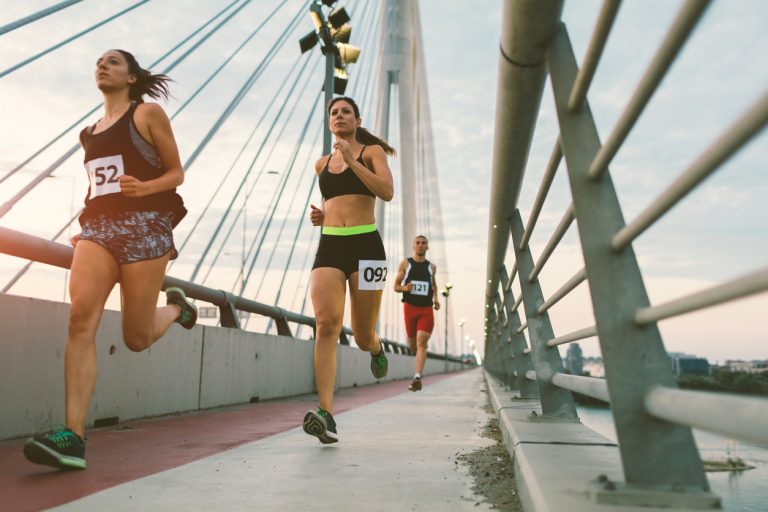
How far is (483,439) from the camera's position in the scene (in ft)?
13.1

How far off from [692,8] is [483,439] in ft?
10.2

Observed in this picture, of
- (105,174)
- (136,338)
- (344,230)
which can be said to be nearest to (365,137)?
(344,230)

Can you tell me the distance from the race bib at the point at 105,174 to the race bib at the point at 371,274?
1.43 meters

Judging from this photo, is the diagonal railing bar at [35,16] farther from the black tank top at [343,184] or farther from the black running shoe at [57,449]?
the black running shoe at [57,449]

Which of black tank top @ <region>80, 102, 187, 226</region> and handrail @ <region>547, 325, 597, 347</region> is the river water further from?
black tank top @ <region>80, 102, 187, 226</region>

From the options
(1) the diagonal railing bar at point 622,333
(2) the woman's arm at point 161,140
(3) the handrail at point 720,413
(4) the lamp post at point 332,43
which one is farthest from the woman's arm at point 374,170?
(4) the lamp post at point 332,43

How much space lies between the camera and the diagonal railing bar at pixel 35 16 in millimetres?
5910

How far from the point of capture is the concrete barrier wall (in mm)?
4039

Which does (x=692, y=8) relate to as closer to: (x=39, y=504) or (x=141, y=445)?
(x=39, y=504)

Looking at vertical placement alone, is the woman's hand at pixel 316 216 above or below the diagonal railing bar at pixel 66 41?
below

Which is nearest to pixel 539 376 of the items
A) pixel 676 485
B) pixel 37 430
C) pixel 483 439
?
pixel 483 439

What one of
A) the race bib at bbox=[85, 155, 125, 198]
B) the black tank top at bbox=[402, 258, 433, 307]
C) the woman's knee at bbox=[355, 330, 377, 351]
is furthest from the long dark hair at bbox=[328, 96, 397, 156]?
the black tank top at bbox=[402, 258, 433, 307]

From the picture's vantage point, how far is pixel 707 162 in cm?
122

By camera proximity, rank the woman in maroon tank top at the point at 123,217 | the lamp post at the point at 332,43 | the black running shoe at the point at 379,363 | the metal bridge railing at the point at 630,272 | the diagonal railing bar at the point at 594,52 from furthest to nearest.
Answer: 1. the lamp post at the point at 332,43
2. the black running shoe at the point at 379,363
3. the woman in maroon tank top at the point at 123,217
4. the diagonal railing bar at the point at 594,52
5. the metal bridge railing at the point at 630,272
